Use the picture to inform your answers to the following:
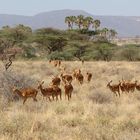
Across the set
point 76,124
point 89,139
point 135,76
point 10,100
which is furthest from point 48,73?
point 89,139

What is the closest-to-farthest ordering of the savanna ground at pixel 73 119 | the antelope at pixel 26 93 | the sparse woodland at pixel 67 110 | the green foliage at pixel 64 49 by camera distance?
the savanna ground at pixel 73 119, the sparse woodland at pixel 67 110, the antelope at pixel 26 93, the green foliage at pixel 64 49

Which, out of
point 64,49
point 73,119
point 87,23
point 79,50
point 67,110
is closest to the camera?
point 73,119

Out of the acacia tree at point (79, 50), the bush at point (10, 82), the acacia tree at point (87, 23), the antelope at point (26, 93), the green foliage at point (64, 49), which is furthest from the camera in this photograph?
the acacia tree at point (87, 23)

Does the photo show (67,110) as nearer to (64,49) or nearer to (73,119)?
(73,119)

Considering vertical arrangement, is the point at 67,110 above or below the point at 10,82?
below

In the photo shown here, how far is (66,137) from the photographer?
33.0 ft

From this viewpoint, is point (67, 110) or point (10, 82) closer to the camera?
point (67, 110)

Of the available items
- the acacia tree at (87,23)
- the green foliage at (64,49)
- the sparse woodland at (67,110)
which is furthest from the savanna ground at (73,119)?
the acacia tree at (87,23)

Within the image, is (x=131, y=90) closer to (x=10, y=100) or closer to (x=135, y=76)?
(x=10, y=100)

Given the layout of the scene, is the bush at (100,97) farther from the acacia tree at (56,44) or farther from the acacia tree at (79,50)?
the acacia tree at (56,44)

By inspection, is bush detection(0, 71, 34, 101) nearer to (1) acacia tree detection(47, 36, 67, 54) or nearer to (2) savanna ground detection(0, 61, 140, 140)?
(2) savanna ground detection(0, 61, 140, 140)

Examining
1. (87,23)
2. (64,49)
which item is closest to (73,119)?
(64,49)

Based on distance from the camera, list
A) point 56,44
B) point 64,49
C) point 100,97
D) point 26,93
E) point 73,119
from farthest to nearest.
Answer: point 56,44 < point 64,49 < point 100,97 < point 26,93 < point 73,119

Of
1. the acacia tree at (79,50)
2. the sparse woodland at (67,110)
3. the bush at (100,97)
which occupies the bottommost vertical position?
the acacia tree at (79,50)
